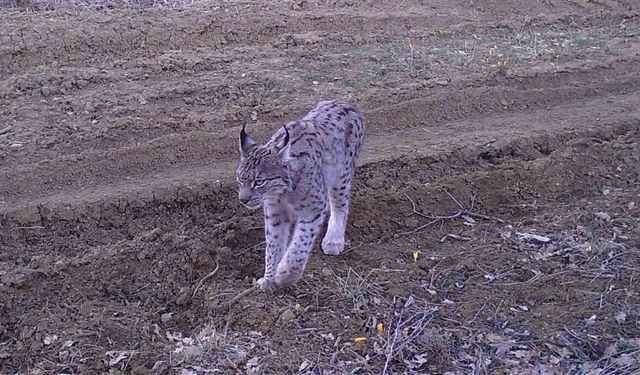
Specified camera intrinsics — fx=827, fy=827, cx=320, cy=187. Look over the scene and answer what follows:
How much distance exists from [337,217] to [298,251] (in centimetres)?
91

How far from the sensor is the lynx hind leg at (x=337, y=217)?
7230 millimetres

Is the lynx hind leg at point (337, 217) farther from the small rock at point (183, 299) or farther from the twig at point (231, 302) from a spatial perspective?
the small rock at point (183, 299)

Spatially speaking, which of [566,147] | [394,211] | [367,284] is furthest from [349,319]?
[566,147]

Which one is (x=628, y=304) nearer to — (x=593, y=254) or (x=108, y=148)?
(x=593, y=254)

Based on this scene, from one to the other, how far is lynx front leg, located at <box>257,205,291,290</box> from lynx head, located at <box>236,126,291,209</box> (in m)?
0.26

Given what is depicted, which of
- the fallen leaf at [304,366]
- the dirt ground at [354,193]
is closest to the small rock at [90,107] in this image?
the dirt ground at [354,193]

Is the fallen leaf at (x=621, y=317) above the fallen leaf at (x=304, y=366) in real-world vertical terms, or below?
above

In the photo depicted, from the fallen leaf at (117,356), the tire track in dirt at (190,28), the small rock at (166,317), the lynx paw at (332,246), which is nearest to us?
the fallen leaf at (117,356)

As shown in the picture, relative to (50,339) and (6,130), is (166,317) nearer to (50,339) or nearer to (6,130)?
(50,339)

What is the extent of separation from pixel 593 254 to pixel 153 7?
311 inches

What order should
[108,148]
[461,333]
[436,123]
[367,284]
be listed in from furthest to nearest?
[436,123], [108,148], [367,284], [461,333]

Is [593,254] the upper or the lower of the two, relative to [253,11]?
lower

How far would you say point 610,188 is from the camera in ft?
26.9

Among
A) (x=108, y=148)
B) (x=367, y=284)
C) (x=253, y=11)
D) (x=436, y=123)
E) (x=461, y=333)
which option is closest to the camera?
(x=461, y=333)
